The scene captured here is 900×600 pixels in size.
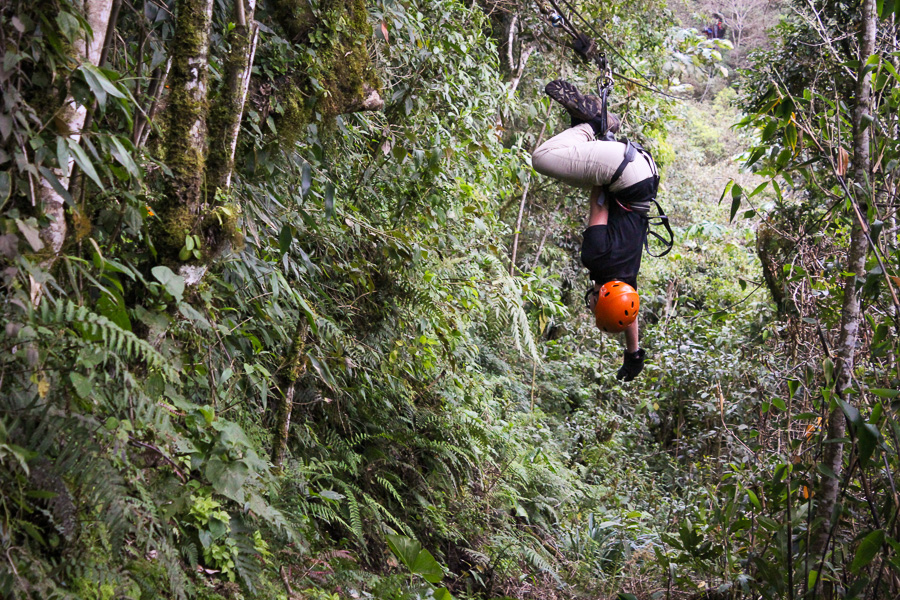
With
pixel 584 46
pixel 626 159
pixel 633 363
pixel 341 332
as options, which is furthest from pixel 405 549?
pixel 584 46

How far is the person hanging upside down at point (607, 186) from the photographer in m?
3.59

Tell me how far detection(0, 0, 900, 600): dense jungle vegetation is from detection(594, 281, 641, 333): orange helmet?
66cm

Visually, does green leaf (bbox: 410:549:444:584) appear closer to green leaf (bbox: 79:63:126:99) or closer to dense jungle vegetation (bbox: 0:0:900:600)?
dense jungle vegetation (bbox: 0:0:900:600)

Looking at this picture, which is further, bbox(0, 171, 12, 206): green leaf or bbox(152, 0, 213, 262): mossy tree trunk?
bbox(152, 0, 213, 262): mossy tree trunk

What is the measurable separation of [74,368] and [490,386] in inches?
185

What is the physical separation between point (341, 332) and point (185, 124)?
1.68 m

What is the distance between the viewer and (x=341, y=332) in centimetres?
361

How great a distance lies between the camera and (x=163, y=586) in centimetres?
230

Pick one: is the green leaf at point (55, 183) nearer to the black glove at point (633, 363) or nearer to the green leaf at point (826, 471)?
the green leaf at point (826, 471)

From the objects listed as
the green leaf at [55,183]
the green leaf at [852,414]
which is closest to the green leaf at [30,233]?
the green leaf at [55,183]

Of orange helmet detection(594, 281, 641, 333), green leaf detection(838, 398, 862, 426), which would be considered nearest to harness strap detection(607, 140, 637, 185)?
orange helmet detection(594, 281, 641, 333)

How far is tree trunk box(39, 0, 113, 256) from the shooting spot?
1715 millimetres

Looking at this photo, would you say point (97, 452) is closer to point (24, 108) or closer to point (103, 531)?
point (103, 531)

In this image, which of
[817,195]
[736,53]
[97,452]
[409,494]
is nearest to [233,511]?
[97,452]
